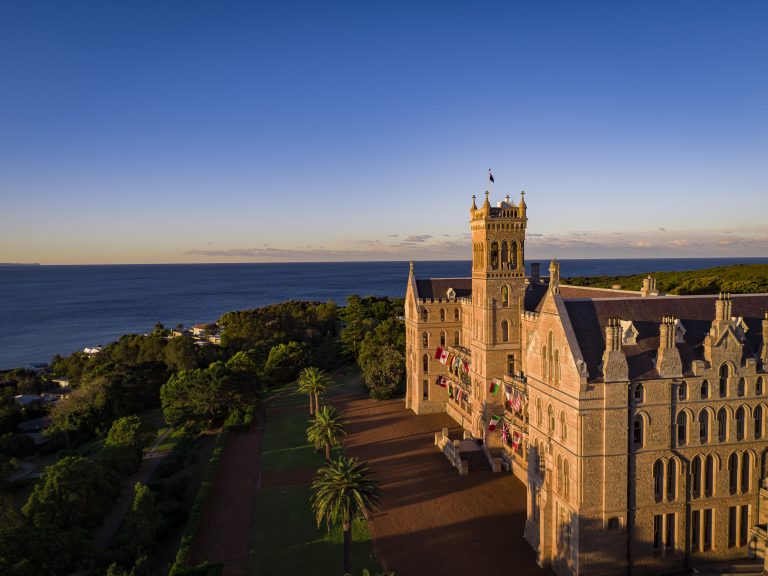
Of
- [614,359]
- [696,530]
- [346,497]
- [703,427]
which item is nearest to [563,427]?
[614,359]

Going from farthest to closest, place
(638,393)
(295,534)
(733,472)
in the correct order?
(295,534) < (733,472) < (638,393)

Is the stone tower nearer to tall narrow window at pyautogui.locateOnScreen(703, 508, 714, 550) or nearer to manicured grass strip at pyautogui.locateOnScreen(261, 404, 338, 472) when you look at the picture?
manicured grass strip at pyautogui.locateOnScreen(261, 404, 338, 472)

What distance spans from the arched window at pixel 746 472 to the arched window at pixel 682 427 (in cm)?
535

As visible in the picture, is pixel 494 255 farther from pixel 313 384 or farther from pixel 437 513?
pixel 313 384

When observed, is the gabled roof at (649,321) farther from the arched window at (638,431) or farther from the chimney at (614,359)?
the arched window at (638,431)

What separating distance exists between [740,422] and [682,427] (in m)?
4.61

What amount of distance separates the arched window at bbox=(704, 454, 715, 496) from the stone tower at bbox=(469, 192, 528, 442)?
2072cm

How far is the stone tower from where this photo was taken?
167 ft

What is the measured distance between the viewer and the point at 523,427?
4494 cm

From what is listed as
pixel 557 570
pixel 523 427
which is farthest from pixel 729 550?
pixel 523 427

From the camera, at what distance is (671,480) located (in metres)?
32.4

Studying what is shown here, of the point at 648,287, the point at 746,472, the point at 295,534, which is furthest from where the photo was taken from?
the point at 648,287

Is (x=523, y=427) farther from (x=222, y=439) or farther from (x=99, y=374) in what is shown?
(x=99, y=374)

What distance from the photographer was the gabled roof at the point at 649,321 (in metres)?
31.9
